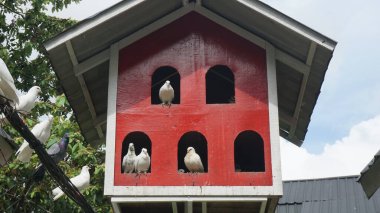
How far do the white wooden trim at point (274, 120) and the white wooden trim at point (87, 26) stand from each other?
1522 millimetres

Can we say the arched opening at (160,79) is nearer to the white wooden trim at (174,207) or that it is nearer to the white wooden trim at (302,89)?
the white wooden trim at (302,89)

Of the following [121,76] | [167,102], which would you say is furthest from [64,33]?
[167,102]

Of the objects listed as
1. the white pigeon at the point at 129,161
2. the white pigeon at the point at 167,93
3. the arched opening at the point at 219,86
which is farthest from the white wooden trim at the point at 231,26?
the white pigeon at the point at 129,161

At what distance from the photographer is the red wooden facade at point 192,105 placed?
6.45 m

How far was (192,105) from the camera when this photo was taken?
6758mm

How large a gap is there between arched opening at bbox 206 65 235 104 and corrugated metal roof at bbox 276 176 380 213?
3.09m

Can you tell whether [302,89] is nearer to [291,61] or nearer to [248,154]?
[291,61]

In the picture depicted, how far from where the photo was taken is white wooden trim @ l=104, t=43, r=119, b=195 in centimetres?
639

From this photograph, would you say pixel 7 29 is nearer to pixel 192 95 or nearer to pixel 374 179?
pixel 192 95

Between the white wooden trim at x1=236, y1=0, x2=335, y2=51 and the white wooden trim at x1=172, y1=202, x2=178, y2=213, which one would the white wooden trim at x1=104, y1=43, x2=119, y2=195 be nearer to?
the white wooden trim at x1=172, y1=202, x2=178, y2=213

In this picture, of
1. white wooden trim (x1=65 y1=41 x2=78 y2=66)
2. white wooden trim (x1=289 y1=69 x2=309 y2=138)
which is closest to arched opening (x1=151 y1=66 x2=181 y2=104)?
white wooden trim (x1=65 y1=41 x2=78 y2=66)

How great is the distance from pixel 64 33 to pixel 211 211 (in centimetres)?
240

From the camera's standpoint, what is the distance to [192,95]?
22.4ft

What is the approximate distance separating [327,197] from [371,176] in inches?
214
